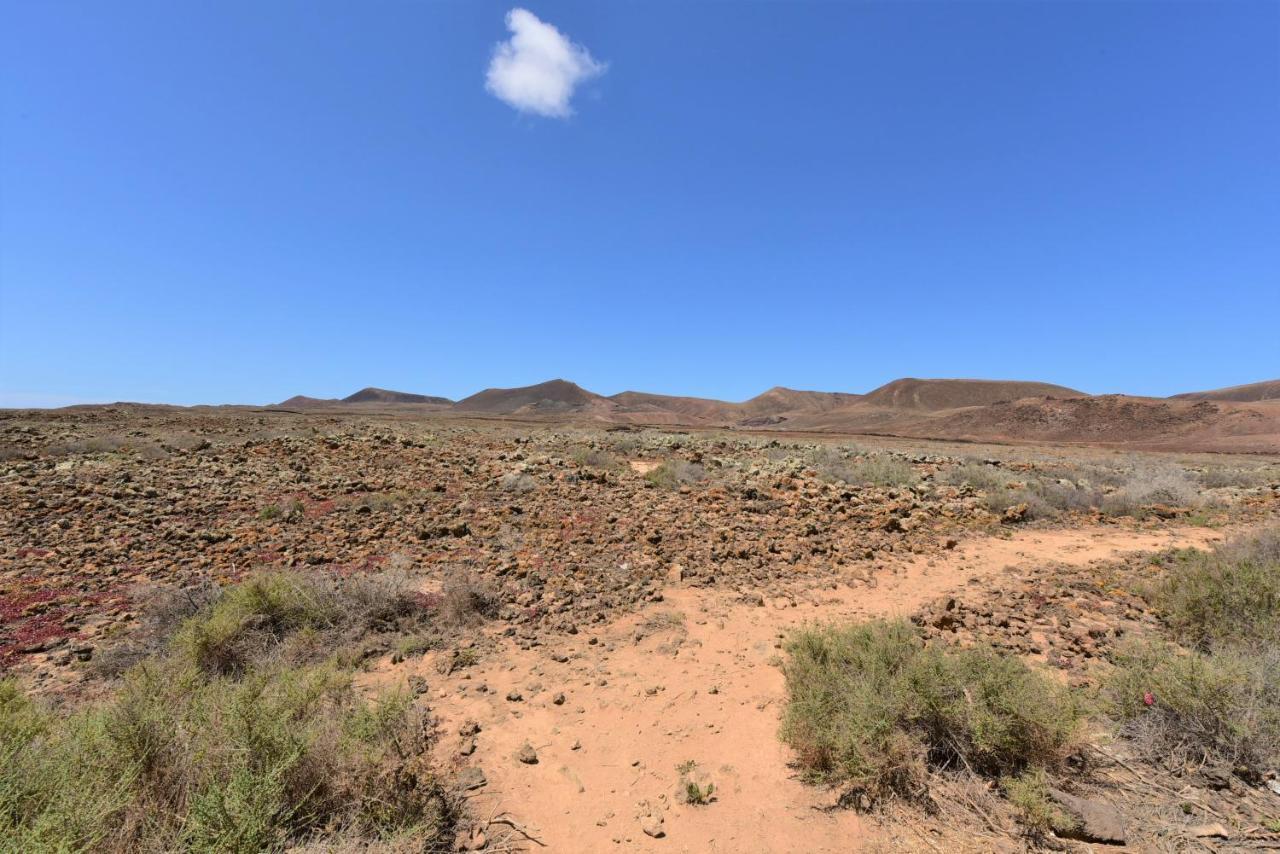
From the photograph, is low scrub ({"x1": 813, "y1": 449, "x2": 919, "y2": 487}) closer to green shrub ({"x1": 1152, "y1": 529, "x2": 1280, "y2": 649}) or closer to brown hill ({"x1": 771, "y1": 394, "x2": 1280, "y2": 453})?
green shrub ({"x1": 1152, "y1": 529, "x2": 1280, "y2": 649})

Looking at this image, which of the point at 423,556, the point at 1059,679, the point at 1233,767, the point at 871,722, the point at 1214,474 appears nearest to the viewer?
the point at 1233,767

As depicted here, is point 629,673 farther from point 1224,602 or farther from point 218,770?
point 1224,602

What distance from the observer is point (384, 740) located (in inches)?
122

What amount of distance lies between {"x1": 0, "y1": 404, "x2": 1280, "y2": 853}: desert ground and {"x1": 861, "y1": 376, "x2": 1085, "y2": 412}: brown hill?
270 feet

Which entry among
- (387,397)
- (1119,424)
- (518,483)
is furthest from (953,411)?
(387,397)

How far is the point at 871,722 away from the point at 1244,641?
323 cm

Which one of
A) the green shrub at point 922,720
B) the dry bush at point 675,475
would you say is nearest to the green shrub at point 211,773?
the green shrub at point 922,720

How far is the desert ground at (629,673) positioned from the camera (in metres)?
2.65

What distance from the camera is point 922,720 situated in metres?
3.30

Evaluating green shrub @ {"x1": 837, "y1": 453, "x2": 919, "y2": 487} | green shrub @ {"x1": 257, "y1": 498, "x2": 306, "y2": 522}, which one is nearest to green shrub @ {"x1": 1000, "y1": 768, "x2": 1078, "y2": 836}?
green shrub @ {"x1": 257, "y1": 498, "x2": 306, "y2": 522}

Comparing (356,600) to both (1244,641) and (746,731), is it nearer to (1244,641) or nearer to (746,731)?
(746,731)

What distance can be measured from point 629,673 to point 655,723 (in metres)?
0.67

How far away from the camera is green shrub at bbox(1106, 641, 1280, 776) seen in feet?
9.86

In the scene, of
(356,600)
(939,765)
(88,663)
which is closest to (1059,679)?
(939,765)
